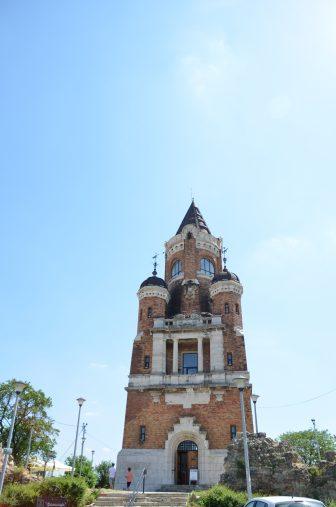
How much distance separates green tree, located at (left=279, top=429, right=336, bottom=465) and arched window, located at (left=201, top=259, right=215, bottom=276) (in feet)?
Result: 103

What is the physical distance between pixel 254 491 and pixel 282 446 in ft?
9.97

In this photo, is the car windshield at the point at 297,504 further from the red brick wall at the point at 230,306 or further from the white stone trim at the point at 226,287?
the white stone trim at the point at 226,287

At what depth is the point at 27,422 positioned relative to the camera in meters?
42.9

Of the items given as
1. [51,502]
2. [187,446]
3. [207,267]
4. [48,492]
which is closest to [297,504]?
[51,502]

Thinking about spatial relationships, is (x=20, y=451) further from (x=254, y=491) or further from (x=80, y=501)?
(x=254, y=491)

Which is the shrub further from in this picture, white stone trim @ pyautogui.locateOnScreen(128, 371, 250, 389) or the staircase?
white stone trim @ pyautogui.locateOnScreen(128, 371, 250, 389)

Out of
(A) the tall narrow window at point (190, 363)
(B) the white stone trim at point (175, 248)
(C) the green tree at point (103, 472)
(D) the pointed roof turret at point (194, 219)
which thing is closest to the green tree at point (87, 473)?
(C) the green tree at point (103, 472)

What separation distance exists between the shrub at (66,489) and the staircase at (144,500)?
1.84 meters

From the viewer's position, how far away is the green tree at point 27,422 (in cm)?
4297

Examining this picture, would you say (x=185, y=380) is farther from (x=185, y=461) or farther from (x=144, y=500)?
(x=144, y=500)

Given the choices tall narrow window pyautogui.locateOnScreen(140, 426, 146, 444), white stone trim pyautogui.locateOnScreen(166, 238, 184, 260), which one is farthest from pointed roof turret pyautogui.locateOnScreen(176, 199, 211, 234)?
tall narrow window pyautogui.locateOnScreen(140, 426, 146, 444)

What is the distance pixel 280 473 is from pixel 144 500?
670 cm

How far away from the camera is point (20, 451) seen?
43.1 m

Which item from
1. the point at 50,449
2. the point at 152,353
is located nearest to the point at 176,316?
the point at 152,353
